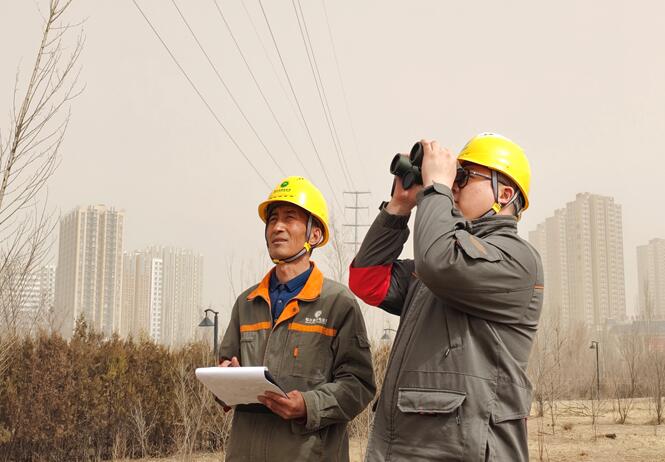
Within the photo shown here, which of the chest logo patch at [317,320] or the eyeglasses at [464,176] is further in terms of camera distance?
the chest logo patch at [317,320]

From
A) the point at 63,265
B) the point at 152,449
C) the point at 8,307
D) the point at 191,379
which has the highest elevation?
the point at 63,265

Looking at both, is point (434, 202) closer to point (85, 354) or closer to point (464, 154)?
point (464, 154)

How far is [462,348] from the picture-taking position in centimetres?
206

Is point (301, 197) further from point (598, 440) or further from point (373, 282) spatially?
point (598, 440)

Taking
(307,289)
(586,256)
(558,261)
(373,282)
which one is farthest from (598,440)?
(586,256)

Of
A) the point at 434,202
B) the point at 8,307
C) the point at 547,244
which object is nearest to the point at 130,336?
the point at 8,307

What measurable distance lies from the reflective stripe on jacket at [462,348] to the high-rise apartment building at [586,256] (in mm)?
40887

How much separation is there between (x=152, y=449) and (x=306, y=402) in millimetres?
8460

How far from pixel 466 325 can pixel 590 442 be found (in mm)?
10578

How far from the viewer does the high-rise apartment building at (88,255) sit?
113 ft

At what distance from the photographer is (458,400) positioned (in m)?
1.98

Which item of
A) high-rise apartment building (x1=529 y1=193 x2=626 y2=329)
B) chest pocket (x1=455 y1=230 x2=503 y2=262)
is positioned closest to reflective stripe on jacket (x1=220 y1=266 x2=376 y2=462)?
chest pocket (x1=455 y1=230 x2=503 y2=262)

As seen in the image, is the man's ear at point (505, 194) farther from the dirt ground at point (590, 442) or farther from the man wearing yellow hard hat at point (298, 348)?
the dirt ground at point (590, 442)

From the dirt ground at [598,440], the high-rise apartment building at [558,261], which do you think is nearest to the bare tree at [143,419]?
the dirt ground at [598,440]
